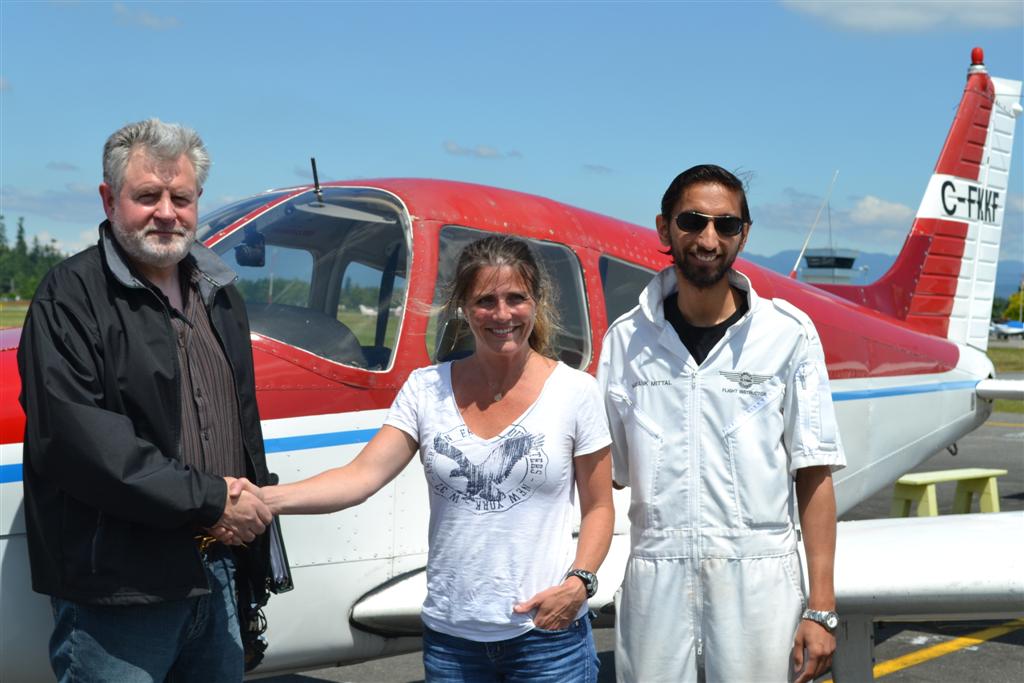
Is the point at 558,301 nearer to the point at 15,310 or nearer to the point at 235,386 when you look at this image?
the point at 235,386

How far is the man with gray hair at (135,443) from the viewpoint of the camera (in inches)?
86.8

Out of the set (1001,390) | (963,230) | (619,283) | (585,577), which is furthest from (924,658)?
(585,577)

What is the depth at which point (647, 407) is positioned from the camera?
252 cm

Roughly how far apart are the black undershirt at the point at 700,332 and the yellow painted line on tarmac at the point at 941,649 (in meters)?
3.25

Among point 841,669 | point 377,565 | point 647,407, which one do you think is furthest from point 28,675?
point 841,669

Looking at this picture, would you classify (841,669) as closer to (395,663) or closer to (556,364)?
(556,364)

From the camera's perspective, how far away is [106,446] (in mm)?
2176

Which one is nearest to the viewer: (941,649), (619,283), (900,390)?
(619,283)

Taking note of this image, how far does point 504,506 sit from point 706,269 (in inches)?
28.3

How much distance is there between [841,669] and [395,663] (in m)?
2.63

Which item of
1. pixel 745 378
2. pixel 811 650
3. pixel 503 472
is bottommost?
pixel 811 650

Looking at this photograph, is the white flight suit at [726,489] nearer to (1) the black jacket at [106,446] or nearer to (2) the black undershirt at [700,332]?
(2) the black undershirt at [700,332]

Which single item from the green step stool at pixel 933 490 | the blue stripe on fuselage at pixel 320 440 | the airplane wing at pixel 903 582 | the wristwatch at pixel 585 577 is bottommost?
the green step stool at pixel 933 490

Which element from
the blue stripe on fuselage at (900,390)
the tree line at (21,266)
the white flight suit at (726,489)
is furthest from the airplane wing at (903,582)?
the tree line at (21,266)
